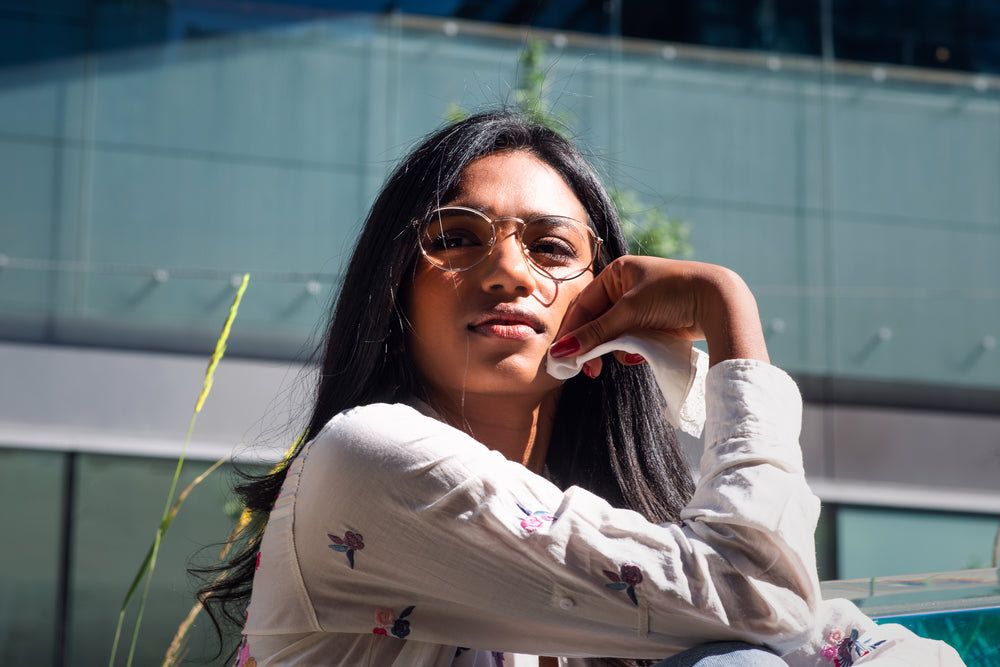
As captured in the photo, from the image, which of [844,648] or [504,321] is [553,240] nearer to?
[504,321]

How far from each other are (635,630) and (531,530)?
0.14 metres

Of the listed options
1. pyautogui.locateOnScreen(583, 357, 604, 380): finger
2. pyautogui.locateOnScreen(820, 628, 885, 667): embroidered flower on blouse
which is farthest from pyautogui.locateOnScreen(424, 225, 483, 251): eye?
pyautogui.locateOnScreen(820, 628, 885, 667): embroidered flower on blouse

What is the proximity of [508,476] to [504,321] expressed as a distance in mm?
336

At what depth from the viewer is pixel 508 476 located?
1042mm

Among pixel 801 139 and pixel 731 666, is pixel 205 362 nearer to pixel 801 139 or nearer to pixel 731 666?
pixel 801 139

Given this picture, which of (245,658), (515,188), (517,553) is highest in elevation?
(515,188)

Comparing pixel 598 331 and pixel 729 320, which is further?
pixel 598 331

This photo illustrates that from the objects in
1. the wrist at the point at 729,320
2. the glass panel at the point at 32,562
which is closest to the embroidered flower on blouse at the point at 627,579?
the wrist at the point at 729,320

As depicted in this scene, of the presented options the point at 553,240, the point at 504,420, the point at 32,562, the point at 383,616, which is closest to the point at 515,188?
the point at 553,240

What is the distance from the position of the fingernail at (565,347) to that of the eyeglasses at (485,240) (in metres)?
0.11

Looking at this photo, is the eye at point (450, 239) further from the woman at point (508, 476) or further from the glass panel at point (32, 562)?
the glass panel at point (32, 562)

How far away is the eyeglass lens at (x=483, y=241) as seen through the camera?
53.9 inches

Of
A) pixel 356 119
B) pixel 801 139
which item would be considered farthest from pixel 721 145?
pixel 356 119

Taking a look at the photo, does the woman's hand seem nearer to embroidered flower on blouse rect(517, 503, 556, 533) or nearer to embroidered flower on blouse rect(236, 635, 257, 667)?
embroidered flower on blouse rect(517, 503, 556, 533)
